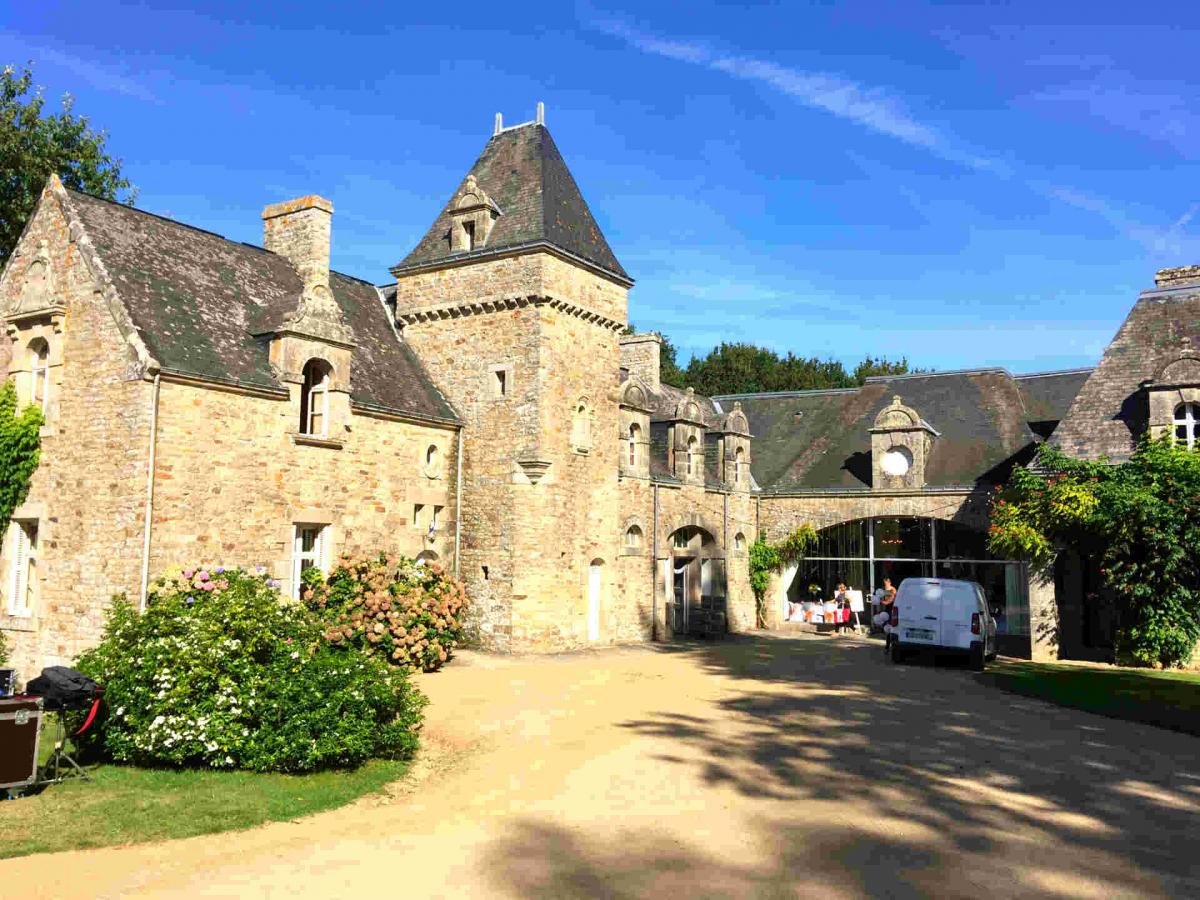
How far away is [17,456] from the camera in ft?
53.1

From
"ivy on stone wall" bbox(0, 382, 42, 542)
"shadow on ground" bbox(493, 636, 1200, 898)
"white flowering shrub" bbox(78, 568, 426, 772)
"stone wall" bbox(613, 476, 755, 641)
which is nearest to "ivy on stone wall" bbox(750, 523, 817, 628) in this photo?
"stone wall" bbox(613, 476, 755, 641)

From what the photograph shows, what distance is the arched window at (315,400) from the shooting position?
17688mm

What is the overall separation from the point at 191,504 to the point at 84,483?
6.10 feet

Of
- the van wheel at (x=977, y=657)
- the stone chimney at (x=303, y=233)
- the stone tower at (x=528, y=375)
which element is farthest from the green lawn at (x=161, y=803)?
the van wheel at (x=977, y=657)

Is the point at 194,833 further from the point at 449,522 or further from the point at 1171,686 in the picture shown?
the point at 1171,686

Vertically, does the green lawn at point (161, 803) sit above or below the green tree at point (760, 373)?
below

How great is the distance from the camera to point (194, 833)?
801 cm

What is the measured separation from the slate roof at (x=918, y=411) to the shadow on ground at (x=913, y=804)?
12.6m

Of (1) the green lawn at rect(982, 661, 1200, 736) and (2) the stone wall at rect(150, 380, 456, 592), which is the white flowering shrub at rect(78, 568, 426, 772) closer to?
(2) the stone wall at rect(150, 380, 456, 592)

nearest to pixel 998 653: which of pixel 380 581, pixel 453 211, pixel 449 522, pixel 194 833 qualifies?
pixel 449 522

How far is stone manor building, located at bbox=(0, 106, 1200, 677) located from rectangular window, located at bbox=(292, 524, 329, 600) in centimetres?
5

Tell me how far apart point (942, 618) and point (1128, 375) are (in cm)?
913

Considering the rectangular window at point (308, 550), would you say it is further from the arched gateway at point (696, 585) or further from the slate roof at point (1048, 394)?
the slate roof at point (1048, 394)

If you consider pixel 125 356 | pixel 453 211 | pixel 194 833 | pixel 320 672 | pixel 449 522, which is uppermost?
pixel 453 211
